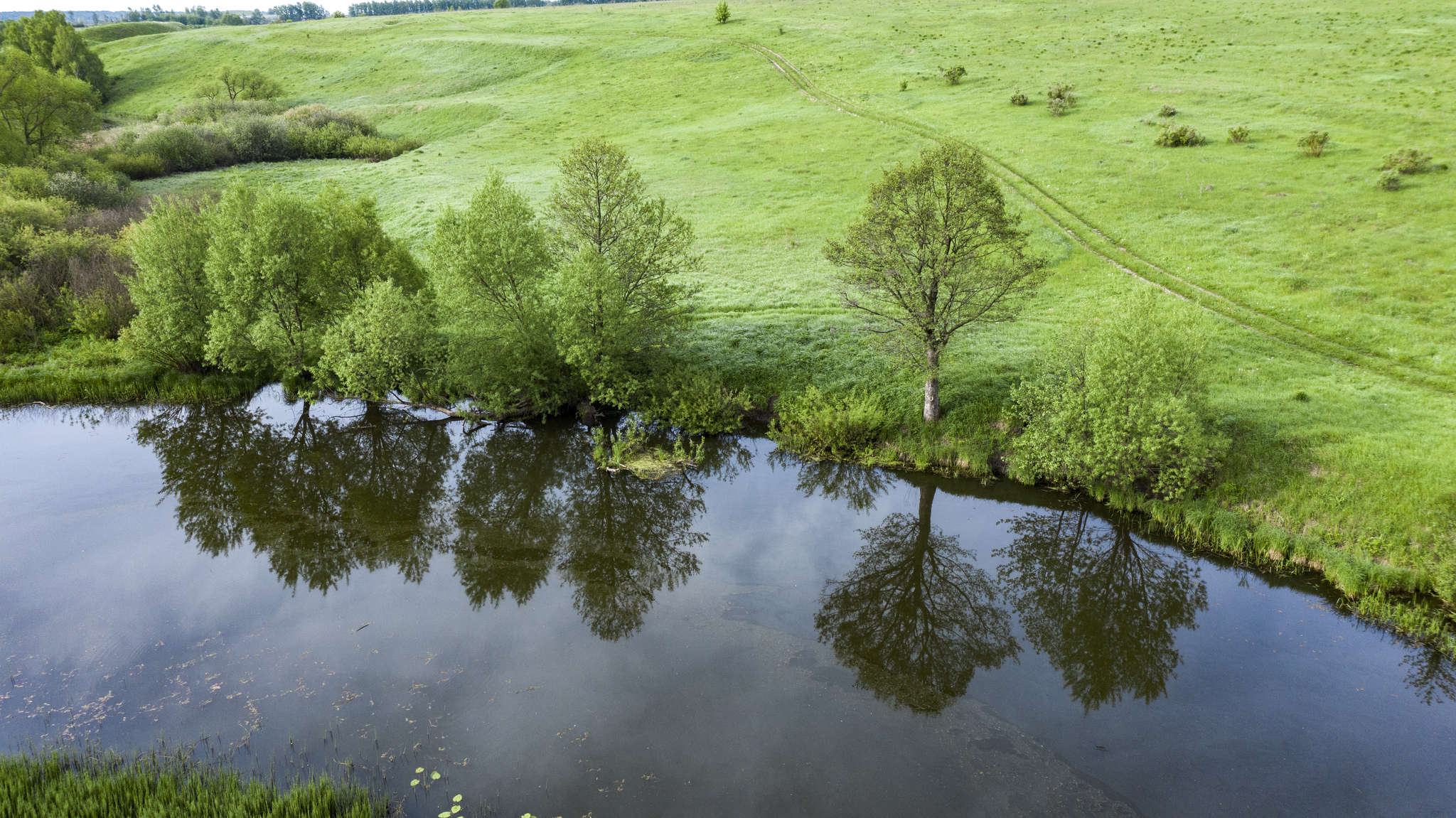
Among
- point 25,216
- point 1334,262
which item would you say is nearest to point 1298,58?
point 1334,262

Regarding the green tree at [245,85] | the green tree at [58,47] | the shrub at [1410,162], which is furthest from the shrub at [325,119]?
the shrub at [1410,162]

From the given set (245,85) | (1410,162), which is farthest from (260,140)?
(1410,162)

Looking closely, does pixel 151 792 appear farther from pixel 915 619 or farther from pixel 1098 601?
pixel 1098 601

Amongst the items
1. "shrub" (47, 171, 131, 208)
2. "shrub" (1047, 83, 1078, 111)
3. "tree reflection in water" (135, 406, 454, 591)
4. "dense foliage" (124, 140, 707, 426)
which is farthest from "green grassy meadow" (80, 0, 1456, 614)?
"tree reflection in water" (135, 406, 454, 591)

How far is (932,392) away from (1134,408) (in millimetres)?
7944

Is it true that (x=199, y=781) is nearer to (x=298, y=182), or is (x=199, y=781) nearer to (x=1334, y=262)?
(x=1334, y=262)

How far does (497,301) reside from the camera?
32.9 metres

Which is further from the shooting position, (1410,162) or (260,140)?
(260,140)

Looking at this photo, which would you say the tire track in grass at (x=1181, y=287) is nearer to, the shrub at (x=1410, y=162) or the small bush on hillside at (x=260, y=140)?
the shrub at (x=1410, y=162)

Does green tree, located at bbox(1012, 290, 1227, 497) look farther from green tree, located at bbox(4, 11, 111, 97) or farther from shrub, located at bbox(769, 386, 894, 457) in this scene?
green tree, located at bbox(4, 11, 111, 97)

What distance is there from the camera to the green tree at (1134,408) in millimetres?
24016

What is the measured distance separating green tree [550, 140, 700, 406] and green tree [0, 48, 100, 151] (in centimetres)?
5827

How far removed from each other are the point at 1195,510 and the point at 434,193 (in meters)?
58.2

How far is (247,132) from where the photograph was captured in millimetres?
72312
